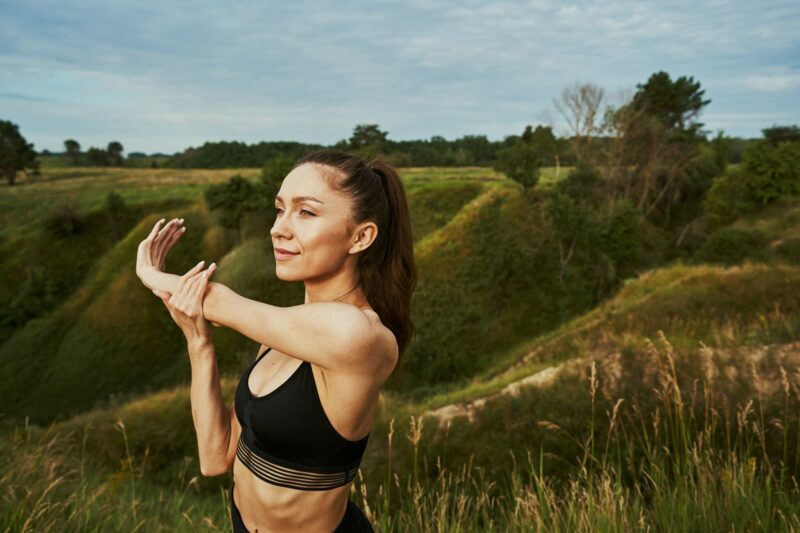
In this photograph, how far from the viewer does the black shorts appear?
200cm

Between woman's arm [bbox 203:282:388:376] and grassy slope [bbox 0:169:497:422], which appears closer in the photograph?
woman's arm [bbox 203:282:388:376]

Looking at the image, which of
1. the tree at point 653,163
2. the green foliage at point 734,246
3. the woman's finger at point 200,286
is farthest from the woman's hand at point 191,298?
the tree at point 653,163

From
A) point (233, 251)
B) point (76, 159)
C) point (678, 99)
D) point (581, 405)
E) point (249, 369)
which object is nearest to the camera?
point (249, 369)

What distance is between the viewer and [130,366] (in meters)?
37.0

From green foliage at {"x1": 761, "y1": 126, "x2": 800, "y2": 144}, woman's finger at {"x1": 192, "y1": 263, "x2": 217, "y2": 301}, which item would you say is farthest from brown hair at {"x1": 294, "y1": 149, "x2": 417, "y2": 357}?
green foliage at {"x1": 761, "y1": 126, "x2": 800, "y2": 144}

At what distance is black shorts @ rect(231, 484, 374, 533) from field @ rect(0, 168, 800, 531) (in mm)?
567

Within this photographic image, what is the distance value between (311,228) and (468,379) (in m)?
27.5

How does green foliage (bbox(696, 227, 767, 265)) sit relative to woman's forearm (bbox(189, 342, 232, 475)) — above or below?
below

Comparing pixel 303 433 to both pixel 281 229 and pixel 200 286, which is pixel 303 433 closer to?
pixel 200 286

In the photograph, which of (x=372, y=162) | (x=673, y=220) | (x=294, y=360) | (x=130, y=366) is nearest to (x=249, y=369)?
(x=294, y=360)

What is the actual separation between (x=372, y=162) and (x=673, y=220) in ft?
189

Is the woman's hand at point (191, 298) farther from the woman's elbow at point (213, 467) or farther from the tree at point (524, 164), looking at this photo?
the tree at point (524, 164)

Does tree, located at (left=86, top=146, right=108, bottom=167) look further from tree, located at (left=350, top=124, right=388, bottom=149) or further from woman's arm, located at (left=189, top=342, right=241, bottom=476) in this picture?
woman's arm, located at (left=189, top=342, right=241, bottom=476)

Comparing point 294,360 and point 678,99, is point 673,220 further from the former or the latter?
point 294,360
